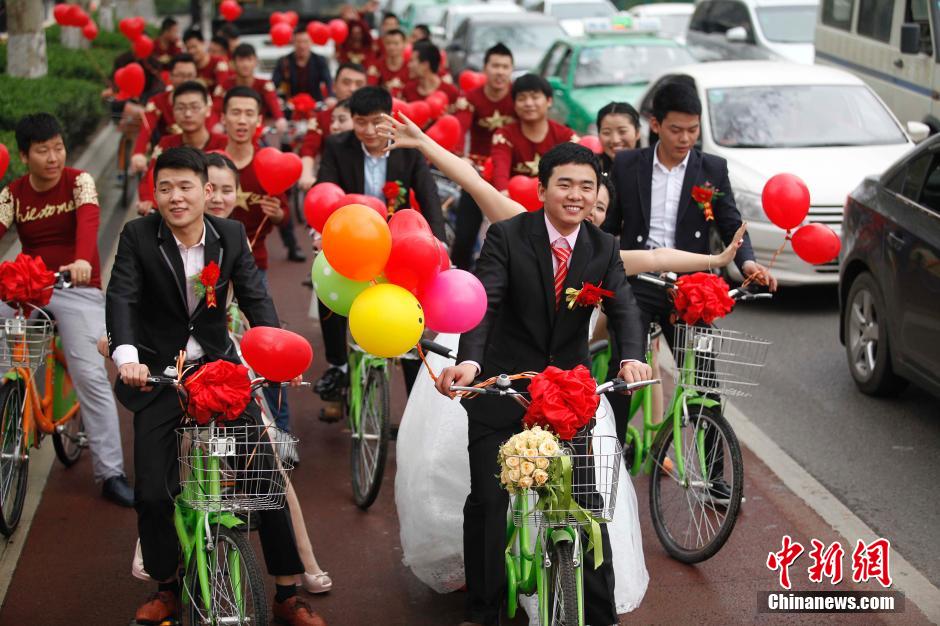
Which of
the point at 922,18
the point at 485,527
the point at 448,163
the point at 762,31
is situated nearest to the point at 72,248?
the point at 448,163

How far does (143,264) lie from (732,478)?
2.69 m

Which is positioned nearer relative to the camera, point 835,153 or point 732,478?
point 732,478

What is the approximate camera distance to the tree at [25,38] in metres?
14.9

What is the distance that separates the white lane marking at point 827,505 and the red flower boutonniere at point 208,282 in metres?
3.24

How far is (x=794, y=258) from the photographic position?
404 inches

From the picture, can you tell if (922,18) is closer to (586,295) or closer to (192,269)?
(586,295)

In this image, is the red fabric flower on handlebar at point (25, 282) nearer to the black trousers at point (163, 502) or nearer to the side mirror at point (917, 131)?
the black trousers at point (163, 502)

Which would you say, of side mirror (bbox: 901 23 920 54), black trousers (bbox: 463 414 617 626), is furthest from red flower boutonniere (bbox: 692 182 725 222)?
side mirror (bbox: 901 23 920 54)

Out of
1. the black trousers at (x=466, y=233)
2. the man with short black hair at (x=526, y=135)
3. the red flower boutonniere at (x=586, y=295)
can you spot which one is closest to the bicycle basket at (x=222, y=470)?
the red flower boutonniere at (x=586, y=295)

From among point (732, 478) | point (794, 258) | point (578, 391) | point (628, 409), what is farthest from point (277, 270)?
point (578, 391)

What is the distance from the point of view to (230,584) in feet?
15.0

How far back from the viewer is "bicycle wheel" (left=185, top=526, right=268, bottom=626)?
4523 millimetres

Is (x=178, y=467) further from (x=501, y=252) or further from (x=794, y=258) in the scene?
(x=794, y=258)

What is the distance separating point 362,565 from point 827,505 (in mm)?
2439
